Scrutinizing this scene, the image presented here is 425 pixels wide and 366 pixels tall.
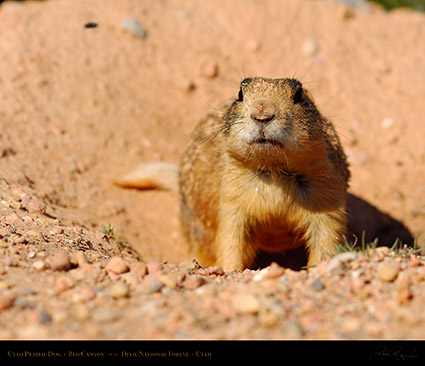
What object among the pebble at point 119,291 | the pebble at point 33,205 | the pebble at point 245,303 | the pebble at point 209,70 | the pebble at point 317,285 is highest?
the pebble at point 209,70

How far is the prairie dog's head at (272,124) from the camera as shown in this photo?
3.78 m

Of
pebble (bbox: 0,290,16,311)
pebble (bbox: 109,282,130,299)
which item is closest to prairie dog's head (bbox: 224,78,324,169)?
pebble (bbox: 109,282,130,299)

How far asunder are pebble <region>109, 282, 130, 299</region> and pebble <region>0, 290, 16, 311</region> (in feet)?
1.75

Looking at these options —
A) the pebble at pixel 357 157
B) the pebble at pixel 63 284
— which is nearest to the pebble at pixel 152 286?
the pebble at pixel 63 284

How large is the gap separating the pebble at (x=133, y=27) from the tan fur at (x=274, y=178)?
3.78 meters

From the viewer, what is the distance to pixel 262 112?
148 inches

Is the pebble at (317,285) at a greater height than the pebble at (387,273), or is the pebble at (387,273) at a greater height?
the pebble at (387,273)

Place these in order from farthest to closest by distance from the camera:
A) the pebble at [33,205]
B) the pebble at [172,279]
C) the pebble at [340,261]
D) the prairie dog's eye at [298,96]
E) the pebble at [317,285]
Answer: the pebble at [33,205] → the prairie dog's eye at [298,96] → the pebble at [340,261] → the pebble at [172,279] → the pebble at [317,285]

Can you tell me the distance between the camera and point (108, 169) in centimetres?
656

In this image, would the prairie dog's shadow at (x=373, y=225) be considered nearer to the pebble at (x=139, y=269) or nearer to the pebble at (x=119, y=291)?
the pebble at (x=139, y=269)

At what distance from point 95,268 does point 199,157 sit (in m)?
2.52

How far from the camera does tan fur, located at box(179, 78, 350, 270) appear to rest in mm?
3906

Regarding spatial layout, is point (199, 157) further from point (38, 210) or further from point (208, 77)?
point (208, 77)
